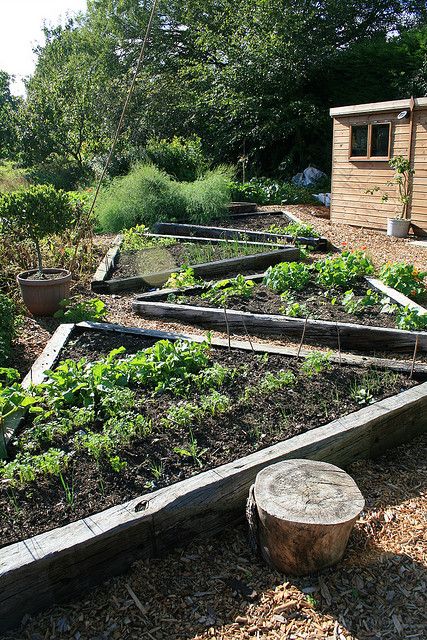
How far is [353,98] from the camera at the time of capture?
18.0 metres

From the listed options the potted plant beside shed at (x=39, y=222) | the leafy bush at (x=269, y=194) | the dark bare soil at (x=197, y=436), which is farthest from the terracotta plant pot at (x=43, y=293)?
the leafy bush at (x=269, y=194)

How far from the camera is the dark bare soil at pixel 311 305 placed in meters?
5.15

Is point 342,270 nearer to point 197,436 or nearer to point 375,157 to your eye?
point 197,436

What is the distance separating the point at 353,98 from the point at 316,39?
2167mm

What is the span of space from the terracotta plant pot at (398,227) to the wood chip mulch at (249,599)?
8.24m

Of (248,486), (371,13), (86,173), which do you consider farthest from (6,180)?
(248,486)

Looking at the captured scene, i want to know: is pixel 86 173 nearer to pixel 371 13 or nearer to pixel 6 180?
pixel 6 180

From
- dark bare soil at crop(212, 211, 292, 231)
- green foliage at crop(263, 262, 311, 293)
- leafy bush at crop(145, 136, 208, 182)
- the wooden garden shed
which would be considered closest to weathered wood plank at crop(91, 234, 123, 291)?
green foliage at crop(263, 262, 311, 293)

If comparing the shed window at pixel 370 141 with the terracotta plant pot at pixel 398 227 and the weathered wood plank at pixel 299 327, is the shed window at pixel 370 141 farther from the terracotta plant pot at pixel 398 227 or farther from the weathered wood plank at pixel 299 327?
the weathered wood plank at pixel 299 327

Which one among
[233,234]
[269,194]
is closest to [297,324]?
[233,234]

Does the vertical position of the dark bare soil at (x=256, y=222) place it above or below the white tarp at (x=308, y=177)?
below

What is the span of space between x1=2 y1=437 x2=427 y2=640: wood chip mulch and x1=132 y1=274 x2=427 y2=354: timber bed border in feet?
6.03

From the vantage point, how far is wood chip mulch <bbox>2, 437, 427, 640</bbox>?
2.18 meters

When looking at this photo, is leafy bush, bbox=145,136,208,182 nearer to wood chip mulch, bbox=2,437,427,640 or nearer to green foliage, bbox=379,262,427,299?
green foliage, bbox=379,262,427,299
